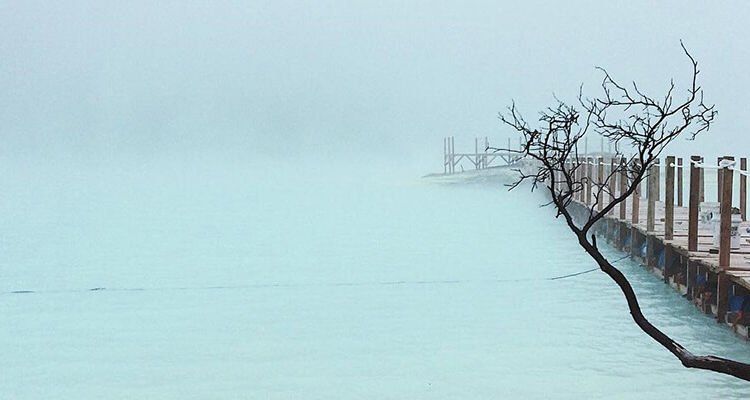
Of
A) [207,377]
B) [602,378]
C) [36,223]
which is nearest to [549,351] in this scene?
[602,378]

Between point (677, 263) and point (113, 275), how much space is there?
10561 mm

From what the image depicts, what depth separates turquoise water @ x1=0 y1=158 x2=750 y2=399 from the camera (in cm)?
1116

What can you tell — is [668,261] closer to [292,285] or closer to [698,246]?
[698,246]

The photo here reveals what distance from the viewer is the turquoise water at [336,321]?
36.6ft

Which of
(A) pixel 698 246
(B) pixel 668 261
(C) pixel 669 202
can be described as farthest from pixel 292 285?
(A) pixel 698 246

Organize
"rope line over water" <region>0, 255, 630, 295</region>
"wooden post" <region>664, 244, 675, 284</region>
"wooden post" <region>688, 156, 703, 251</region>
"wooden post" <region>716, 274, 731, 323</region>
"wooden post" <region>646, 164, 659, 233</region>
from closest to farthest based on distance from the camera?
"wooden post" <region>716, 274, 731, 323</region> → "wooden post" <region>688, 156, 703, 251</region> → "wooden post" <region>664, 244, 675, 284</region> → "wooden post" <region>646, 164, 659, 233</region> → "rope line over water" <region>0, 255, 630, 295</region>

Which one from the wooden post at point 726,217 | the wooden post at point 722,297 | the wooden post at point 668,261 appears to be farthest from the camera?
the wooden post at point 668,261

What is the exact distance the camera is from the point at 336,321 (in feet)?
49.0

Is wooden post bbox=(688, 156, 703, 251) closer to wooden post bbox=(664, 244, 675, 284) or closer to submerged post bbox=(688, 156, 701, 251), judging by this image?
submerged post bbox=(688, 156, 701, 251)

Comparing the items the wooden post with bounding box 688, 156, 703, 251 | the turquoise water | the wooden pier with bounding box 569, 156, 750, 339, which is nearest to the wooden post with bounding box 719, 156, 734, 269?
the wooden pier with bounding box 569, 156, 750, 339

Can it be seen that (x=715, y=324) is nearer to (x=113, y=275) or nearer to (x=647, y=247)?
(x=647, y=247)

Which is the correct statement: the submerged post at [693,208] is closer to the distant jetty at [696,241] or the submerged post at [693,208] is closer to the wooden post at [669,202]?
the distant jetty at [696,241]

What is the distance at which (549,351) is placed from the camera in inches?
496

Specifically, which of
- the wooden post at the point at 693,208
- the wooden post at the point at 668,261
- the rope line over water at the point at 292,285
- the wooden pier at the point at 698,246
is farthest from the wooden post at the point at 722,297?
the rope line over water at the point at 292,285
